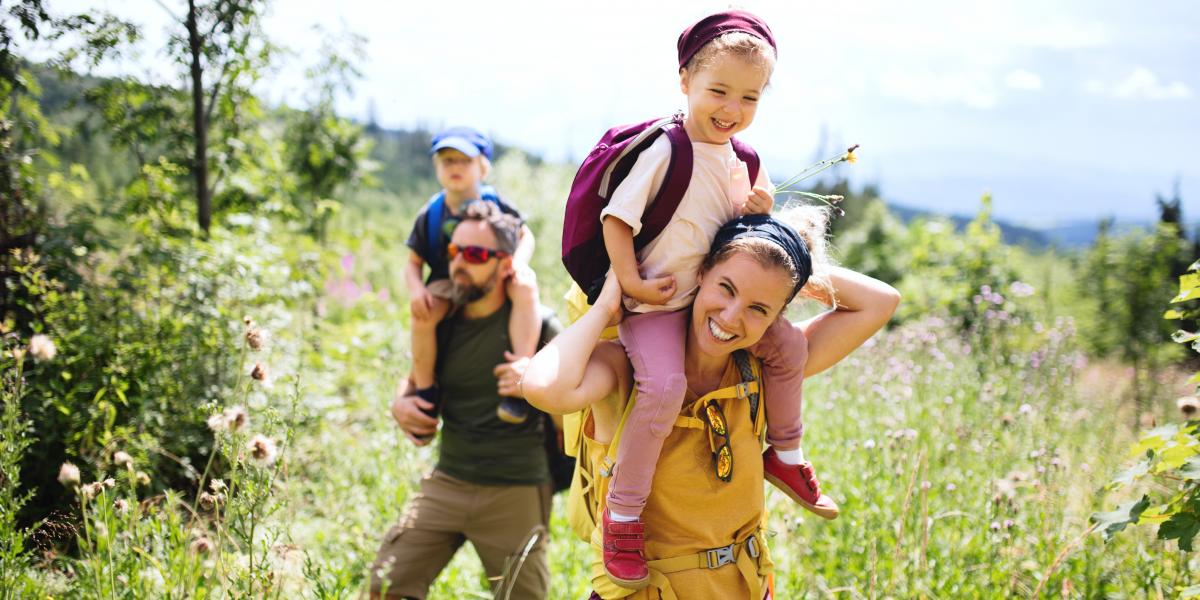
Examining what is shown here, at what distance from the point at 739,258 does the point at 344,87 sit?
524 cm

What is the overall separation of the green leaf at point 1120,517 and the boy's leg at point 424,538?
7.90 feet

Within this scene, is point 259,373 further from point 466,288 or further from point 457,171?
point 457,171

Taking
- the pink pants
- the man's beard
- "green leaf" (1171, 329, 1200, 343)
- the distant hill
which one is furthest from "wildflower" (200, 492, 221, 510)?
the distant hill

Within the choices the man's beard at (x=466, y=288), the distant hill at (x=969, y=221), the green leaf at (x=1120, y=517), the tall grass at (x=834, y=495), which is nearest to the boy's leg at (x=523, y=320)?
the man's beard at (x=466, y=288)

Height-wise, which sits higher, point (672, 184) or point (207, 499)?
point (672, 184)

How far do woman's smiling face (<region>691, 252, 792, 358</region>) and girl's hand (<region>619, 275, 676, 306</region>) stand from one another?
0.29 ft

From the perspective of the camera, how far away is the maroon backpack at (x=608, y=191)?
1905mm

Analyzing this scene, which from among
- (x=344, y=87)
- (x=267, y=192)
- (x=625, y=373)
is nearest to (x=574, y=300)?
(x=625, y=373)

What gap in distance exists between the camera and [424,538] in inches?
120

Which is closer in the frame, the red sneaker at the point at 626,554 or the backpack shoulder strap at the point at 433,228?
the red sneaker at the point at 626,554

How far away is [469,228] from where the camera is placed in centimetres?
314

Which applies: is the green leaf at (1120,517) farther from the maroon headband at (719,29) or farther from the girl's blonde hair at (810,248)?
the maroon headband at (719,29)

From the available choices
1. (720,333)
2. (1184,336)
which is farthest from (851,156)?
(1184,336)

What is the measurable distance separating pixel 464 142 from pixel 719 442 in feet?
7.75
